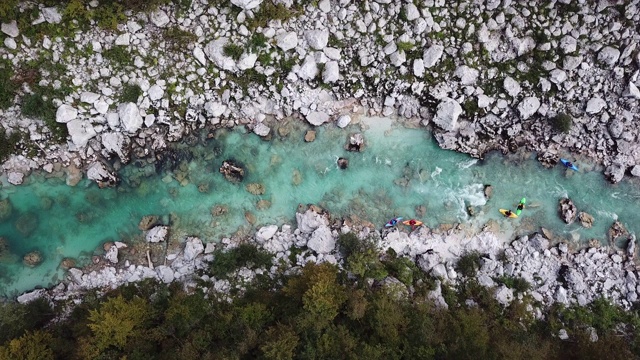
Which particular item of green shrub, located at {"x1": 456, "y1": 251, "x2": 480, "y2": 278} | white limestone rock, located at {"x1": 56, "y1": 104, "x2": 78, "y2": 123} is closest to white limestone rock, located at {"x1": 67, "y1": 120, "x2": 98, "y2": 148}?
white limestone rock, located at {"x1": 56, "y1": 104, "x2": 78, "y2": 123}

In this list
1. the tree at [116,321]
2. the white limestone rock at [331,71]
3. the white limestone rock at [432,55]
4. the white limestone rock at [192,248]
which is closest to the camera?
the tree at [116,321]

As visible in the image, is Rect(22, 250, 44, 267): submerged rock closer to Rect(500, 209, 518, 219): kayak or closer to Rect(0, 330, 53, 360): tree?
Rect(0, 330, 53, 360): tree

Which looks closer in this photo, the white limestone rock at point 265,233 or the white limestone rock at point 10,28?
the white limestone rock at point 10,28

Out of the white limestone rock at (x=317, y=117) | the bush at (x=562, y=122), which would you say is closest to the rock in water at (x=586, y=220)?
the bush at (x=562, y=122)

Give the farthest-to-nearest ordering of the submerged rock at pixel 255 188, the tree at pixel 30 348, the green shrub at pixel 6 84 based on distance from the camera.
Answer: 1. the submerged rock at pixel 255 188
2. the green shrub at pixel 6 84
3. the tree at pixel 30 348

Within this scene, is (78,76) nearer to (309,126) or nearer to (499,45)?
(309,126)

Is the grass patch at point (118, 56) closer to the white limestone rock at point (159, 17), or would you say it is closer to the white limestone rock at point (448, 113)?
the white limestone rock at point (159, 17)

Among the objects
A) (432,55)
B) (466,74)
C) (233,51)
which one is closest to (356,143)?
(432,55)

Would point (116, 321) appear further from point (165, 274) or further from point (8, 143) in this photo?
point (8, 143)
